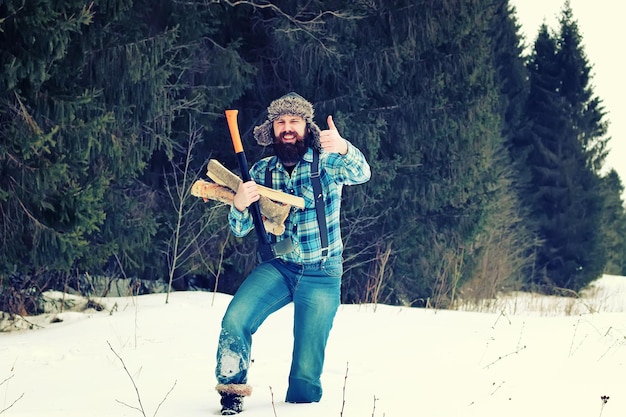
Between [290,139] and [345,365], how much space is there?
2.26 meters

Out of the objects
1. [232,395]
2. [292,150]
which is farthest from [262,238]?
[232,395]

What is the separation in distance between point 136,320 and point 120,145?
2.60m

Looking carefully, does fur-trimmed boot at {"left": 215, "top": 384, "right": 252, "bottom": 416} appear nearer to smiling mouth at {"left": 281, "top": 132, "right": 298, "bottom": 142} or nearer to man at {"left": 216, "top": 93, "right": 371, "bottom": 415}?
man at {"left": 216, "top": 93, "right": 371, "bottom": 415}

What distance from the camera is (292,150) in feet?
15.1

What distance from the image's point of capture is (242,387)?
4.35 metres

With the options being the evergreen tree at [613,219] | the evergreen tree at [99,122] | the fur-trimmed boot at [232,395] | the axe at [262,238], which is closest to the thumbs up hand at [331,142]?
the axe at [262,238]

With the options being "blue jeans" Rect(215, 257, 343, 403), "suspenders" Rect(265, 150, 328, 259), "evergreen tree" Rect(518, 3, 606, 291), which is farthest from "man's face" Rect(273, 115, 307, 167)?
"evergreen tree" Rect(518, 3, 606, 291)

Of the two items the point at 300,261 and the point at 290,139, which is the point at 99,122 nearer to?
the point at 290,139

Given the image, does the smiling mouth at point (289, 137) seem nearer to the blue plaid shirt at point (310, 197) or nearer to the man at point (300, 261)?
the man at point (300, 261)

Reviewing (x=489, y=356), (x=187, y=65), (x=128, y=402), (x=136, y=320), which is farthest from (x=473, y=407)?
(x=187, y=65)

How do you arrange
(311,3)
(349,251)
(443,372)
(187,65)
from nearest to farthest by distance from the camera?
1. (443,372)
2. (187,65)
3. (311,3)
4. (349,251)

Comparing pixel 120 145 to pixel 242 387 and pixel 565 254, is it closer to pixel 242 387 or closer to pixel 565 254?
pixel 242 387

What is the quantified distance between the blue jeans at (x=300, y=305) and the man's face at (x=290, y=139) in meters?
0.64

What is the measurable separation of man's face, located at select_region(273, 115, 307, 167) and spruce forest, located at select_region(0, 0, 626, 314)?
3624 mm
